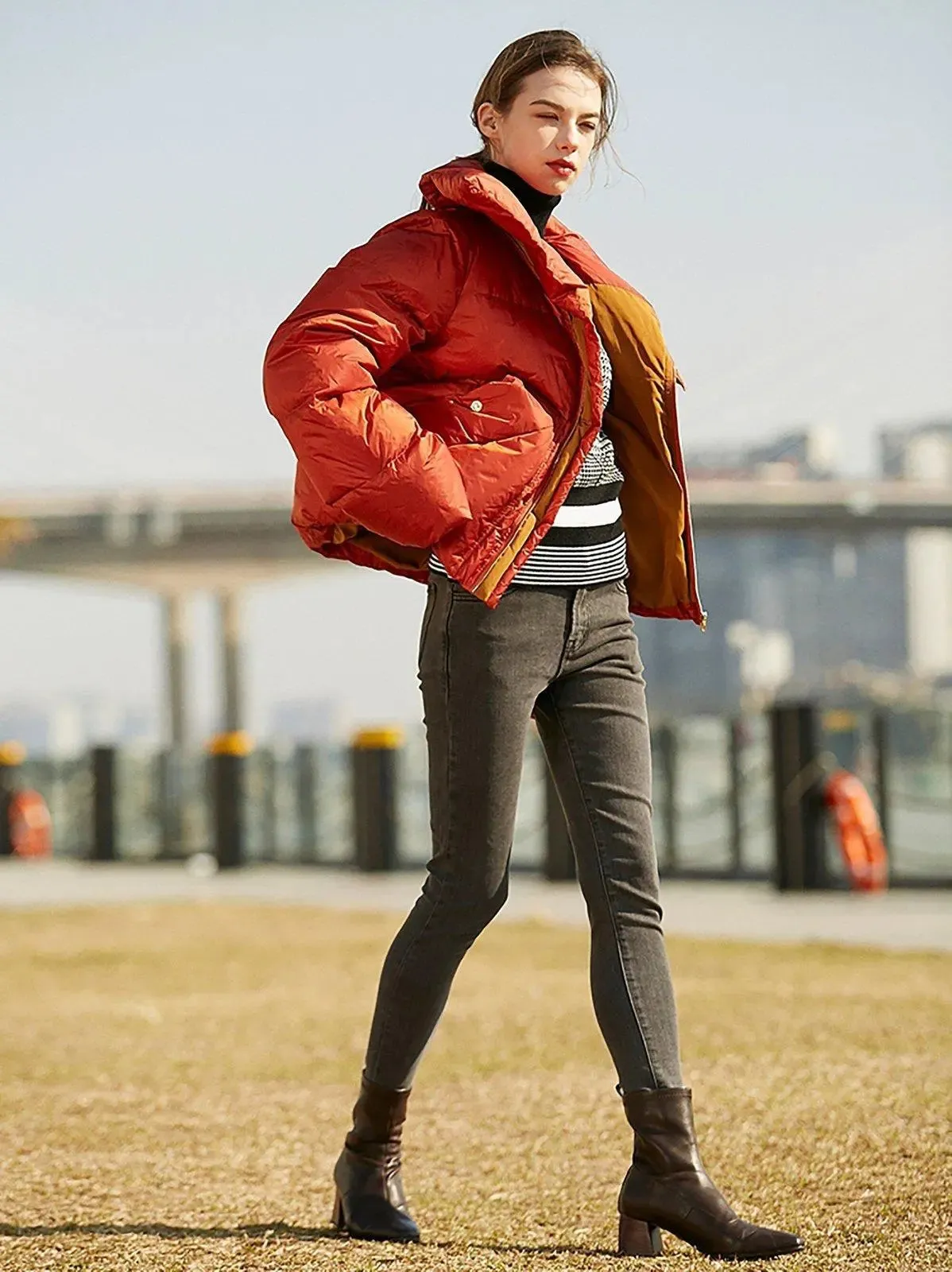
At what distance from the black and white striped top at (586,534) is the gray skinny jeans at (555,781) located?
2 centimetres

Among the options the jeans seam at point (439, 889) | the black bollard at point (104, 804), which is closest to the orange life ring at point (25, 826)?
the black bollard at point (104, 804)

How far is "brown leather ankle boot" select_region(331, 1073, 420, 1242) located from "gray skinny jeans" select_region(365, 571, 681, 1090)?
0.15 meters

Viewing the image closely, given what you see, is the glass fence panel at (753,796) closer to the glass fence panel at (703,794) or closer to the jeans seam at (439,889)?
the glass fence panel at (703,794)

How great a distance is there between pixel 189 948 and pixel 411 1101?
4.21 meters

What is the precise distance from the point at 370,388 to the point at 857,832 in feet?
28.7

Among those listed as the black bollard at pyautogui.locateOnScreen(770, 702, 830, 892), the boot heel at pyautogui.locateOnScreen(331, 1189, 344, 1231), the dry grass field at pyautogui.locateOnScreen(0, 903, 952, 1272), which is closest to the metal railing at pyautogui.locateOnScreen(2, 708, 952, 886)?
the black bollard at pyautogui.locateOnScreen(770, 702, 830, 892)

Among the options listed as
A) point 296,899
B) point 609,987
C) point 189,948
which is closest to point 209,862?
point 296,899

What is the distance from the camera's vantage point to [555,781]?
10.3ft

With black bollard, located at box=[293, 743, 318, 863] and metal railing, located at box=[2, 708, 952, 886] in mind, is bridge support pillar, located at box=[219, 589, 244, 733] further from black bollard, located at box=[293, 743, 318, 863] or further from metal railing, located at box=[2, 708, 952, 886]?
black bollard, located at box=[293, 743, 318, 863]

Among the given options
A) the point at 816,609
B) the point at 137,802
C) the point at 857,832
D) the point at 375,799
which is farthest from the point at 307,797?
the point at 816,609

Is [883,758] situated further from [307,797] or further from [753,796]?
[307,797]

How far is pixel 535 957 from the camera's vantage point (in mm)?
8133

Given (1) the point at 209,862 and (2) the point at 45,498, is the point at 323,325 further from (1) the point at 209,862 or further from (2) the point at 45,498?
(2) the point at 45,498

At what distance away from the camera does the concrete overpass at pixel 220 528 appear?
47688 millimetres
